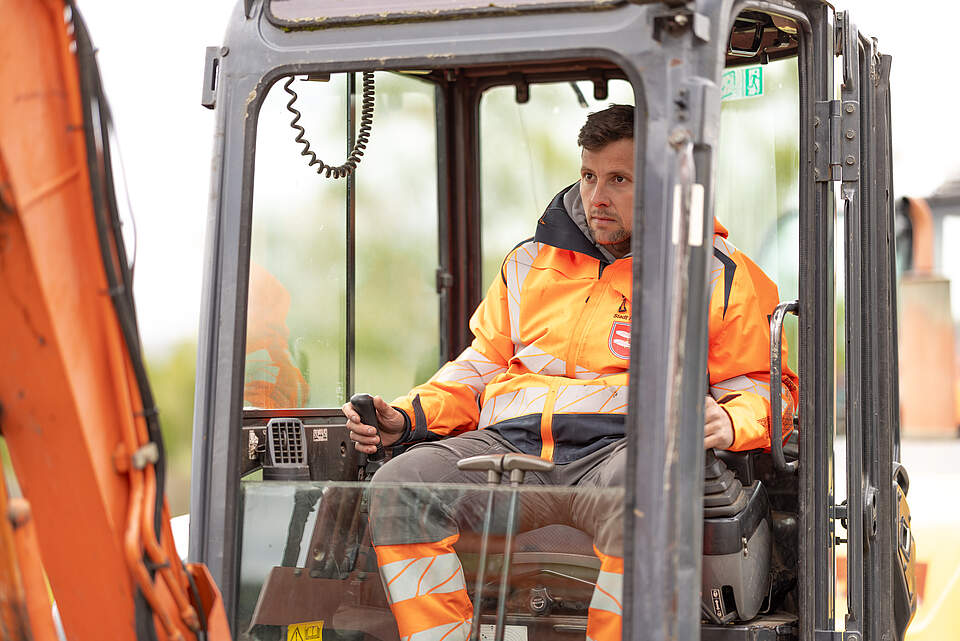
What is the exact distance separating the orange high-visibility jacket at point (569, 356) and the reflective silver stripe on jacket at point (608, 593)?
540 millimetres

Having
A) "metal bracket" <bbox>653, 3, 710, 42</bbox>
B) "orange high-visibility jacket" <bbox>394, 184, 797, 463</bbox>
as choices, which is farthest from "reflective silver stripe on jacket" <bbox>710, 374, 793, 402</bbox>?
"metal bracket" <bbox>653, 3, 710, 42</bbox>

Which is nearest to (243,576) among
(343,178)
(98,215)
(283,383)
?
(283,383)

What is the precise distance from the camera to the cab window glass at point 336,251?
9.41ft

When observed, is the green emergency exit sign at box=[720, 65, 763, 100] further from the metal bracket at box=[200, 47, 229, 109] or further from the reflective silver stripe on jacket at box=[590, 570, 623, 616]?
the reflective silver stripe on jacket at box=[590, 570, 623, 616]

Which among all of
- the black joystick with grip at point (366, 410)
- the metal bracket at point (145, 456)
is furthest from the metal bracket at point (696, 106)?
the black joystick with grip at point (366, 410)

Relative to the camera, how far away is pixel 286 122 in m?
2.95

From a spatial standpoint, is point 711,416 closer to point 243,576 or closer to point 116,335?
point 243,576

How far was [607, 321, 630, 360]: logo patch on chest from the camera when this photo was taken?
2963 millimetres

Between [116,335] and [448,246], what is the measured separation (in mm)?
2383

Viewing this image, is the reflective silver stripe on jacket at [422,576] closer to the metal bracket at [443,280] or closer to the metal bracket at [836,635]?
the metal bracket at [836,635]

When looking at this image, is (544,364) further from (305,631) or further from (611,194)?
(305,631)

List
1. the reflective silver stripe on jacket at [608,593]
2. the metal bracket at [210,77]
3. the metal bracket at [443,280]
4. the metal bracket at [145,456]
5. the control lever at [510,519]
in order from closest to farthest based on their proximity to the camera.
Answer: the metal bracket at [145,456] < the reflective silver stripe on jacket at [608,593] < the control lever at [510,519] < the metal bracket at [210,77] < the metal bracket at [443,280]

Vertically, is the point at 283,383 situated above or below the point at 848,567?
above

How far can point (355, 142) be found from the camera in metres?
3.39
